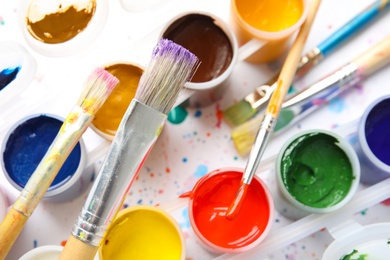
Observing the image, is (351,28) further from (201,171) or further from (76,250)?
(76,250)

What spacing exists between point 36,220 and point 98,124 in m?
0.21

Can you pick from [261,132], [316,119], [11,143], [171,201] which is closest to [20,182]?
[11,143]

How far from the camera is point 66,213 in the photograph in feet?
3.31

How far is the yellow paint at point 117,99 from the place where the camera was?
967 millimetres

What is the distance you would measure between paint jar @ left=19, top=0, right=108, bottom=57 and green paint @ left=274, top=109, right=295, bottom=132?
13.9 inches

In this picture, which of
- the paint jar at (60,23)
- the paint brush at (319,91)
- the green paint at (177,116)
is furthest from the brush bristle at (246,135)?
the paint jar at (60,23)

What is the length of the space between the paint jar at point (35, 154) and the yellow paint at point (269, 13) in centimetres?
37

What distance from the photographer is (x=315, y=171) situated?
3.22ft

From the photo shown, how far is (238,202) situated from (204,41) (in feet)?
0.96

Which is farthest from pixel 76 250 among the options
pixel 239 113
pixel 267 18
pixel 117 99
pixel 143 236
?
pixel 267 18

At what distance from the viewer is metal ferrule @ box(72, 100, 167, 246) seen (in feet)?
2.46

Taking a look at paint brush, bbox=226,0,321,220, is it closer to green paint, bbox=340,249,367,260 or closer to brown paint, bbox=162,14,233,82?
brown paint, bbox=162,14,233,82

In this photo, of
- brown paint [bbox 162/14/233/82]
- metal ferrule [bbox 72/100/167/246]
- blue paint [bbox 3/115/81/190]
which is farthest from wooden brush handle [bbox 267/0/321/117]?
blue paint [bbox 3/115/81/190]

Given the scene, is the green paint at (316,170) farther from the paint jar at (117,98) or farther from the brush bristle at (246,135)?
the paint jar at (117,98)
